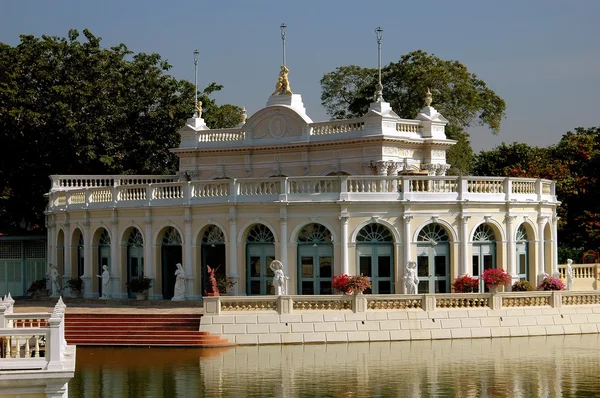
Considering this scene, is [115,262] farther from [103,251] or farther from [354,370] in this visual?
[354,370]

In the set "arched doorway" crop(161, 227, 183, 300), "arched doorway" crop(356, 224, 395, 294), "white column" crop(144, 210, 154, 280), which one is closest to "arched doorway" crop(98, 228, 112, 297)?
"white column" crop(144, 210, 154, 280)

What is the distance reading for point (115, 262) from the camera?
40406 millimetres

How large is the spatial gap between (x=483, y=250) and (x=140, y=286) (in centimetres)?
1127

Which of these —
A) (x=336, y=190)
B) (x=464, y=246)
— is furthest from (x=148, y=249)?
(x=464, y=246)

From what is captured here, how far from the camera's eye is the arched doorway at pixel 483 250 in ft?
123

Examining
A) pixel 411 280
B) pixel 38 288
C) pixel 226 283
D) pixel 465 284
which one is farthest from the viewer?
pixel 38 288

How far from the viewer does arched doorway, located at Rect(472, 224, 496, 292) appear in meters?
37.6

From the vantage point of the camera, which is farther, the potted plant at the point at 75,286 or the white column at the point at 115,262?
the potted plant at the point at 75,286

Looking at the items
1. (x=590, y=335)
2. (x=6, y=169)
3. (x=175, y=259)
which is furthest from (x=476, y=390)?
(x=6, y=169)

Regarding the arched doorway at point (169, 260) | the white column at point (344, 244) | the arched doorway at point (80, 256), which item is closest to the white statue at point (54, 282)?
the arched doorway at point (80, 256)

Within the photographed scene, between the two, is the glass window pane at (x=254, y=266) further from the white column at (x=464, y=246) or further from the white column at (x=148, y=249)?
the white column at (x=464, y=246)

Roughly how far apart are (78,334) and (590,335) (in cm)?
1452

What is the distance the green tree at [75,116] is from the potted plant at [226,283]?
61.5 ft

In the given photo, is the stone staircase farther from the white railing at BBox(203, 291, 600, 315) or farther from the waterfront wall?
the white railing at BBox(203, 291, 600, 315)
